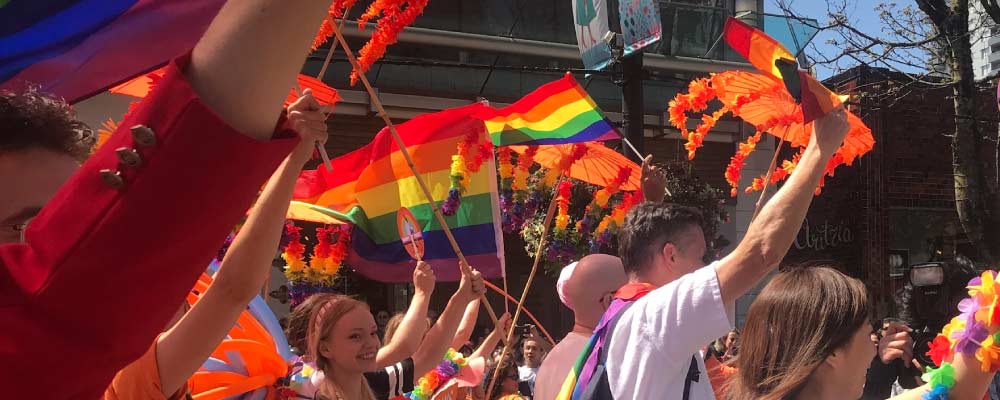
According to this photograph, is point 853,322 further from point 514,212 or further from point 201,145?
point 514,212

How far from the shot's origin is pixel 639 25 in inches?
285

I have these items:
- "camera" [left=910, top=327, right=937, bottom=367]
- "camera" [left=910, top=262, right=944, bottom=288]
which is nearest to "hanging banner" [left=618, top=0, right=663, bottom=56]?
"camera" [left=910, top=262, right=944, bottom=288]

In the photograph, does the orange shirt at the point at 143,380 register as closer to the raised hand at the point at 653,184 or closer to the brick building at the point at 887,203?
the raised hand at the point at 653,184

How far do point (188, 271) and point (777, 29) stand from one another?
484 inches

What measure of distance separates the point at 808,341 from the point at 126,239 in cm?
190

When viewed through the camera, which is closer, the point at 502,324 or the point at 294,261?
the point at 502,324

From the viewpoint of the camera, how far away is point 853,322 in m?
2.21

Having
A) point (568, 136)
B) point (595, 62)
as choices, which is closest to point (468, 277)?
point (568, 136)

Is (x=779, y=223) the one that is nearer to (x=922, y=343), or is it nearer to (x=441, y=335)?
(x=441, y=335)

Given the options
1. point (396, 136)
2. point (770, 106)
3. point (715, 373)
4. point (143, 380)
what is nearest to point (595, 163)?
point (770, 106)

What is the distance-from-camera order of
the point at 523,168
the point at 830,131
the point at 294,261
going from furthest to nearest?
the point at 523,168 → the point at 294,261 → the point at 830,131

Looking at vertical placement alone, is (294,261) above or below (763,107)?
below

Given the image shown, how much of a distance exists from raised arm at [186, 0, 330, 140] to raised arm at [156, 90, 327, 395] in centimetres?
33

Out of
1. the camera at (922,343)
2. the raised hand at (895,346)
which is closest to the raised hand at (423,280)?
the raised hand at (895,346)
